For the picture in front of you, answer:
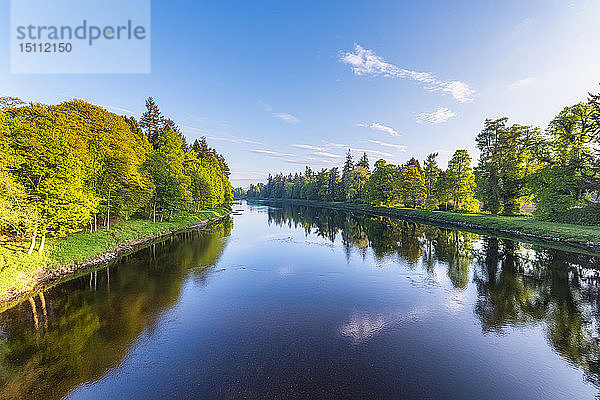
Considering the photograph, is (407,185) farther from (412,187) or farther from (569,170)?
(569,170)

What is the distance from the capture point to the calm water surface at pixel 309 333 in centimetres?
767

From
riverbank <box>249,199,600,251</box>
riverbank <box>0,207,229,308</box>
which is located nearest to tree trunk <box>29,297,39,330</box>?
riverbank <box>0,207,229,308</box>

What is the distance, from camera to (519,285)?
54.1ft

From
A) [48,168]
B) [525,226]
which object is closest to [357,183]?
[525,226]

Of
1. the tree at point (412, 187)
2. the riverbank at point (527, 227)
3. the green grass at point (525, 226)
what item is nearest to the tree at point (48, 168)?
the riverbank at point (527, 227)

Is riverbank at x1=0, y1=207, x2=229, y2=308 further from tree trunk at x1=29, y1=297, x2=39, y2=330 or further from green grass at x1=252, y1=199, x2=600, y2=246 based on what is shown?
green grass at x1=252, y1=199, x2=600, y2=246

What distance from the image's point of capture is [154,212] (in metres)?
37.4

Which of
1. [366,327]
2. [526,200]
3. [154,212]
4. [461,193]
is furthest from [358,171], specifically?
[366,327]

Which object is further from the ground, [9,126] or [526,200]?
[9,126]

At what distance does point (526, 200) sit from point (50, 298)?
67.2 meters

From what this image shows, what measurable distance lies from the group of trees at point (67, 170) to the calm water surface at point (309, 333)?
17.2 ft

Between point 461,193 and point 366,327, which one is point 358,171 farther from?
point 366,327

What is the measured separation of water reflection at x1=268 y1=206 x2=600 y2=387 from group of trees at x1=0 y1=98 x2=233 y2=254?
2077 cm

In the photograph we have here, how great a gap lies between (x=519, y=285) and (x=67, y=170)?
32.7 metres
